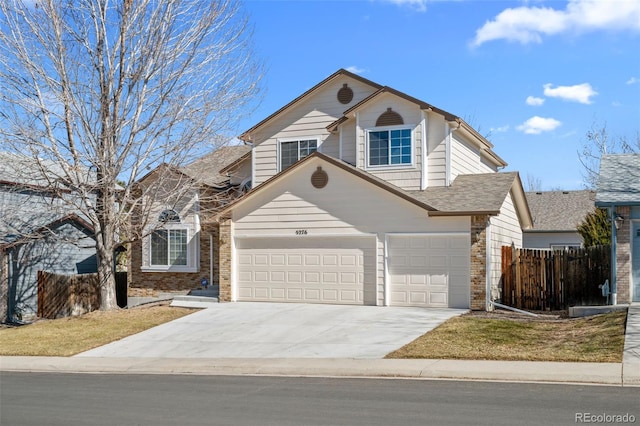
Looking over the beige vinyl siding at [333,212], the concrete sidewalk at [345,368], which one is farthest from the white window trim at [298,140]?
the concrete sidewalk at [345,368]

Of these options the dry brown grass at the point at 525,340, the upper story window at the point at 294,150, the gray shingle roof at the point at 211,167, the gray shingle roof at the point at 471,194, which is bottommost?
the dry brown grass at the point at 525,340

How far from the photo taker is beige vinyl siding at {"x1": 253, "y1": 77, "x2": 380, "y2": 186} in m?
26.5

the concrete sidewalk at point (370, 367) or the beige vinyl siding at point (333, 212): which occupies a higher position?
the beige vinyl siding at point (333, 212)

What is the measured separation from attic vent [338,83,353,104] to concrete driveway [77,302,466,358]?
25.9 ft

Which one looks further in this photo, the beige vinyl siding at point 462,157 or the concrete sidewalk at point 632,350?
the beige vinyl siding at point 462,157

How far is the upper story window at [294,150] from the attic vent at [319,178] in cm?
311

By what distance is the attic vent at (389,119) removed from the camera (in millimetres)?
Result: 24531

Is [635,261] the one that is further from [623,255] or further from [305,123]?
[305,123]

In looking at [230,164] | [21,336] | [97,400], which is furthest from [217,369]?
[230,164]

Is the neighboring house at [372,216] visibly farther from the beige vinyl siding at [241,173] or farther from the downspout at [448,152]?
the beige vinyl siding at [241,173]

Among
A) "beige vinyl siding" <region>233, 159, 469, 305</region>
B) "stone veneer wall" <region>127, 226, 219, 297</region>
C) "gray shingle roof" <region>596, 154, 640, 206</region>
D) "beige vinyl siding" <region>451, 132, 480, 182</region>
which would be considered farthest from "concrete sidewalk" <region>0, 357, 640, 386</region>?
"beige vinyl siding" <region>451, 132, 480, 182</region>

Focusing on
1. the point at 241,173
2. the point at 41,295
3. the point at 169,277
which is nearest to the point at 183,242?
the point at 169,277

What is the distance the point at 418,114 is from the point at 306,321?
8341 mm

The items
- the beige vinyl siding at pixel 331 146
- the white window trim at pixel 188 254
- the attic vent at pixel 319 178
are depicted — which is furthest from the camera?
the white window trim at pixel 188 254
